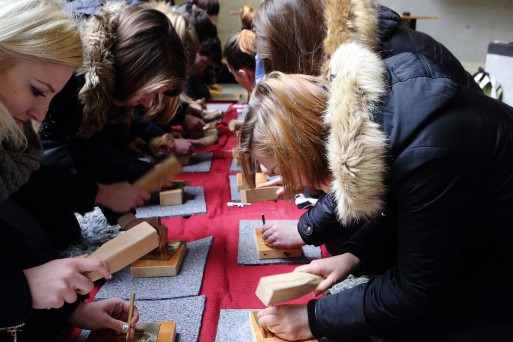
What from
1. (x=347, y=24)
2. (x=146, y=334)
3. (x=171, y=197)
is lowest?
(x=171, y=197)

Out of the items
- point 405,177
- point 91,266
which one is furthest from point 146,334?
point 405,177

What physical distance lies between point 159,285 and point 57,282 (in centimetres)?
43

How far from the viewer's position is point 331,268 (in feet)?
3.55

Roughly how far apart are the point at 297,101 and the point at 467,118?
0.31m

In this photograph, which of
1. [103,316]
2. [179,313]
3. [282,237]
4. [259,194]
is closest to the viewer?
[103,316]

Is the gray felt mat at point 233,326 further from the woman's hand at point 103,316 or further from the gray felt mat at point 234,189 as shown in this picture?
the gray felt mat at point 234,189

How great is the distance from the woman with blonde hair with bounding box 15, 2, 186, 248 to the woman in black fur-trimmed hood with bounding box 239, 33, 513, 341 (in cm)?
57

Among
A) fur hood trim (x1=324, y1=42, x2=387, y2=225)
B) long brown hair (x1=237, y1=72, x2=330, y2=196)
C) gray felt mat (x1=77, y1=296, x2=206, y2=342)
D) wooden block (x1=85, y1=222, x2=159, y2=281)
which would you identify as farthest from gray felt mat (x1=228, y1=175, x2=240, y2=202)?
fur hood trim (x1=324, y1=42, x2=387, y2=225)

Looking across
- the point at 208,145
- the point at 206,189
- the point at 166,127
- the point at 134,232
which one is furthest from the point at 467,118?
the point at 166,127

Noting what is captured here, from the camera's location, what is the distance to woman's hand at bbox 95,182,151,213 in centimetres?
136

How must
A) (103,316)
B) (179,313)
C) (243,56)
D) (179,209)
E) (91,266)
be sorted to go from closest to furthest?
(91,266), (103,316), (179,313), (179,209), (243,56)

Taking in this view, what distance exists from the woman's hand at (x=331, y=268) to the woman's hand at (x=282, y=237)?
26cm

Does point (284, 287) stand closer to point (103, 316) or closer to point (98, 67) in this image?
point (103, 316)

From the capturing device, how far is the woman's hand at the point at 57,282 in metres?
0.87
